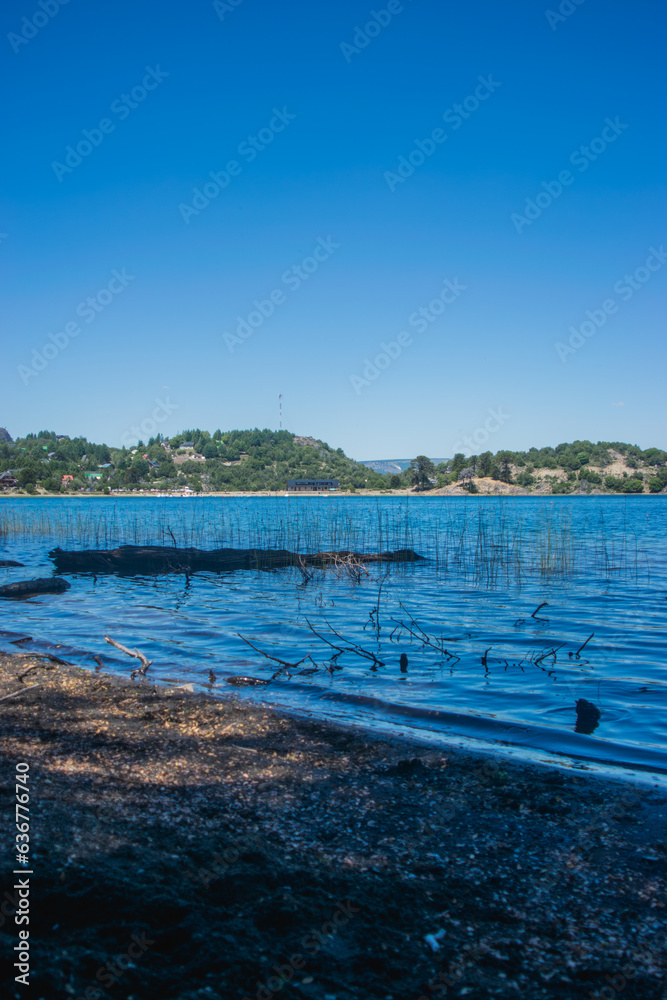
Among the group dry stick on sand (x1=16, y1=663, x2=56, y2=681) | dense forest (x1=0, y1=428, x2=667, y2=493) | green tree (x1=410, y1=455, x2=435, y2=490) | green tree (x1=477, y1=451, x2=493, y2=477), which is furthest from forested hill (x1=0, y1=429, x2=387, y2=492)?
dry stick on sand (x1=16, y1=663, x2=56, y2=681)

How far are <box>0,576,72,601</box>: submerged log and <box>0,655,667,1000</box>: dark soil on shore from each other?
1154cm

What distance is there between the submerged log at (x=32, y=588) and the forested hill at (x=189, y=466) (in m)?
115

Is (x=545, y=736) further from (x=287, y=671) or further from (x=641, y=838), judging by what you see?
(x=287, y=671)

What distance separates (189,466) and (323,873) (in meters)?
168

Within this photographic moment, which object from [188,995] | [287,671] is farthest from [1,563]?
[188,995]

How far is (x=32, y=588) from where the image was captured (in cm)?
1608

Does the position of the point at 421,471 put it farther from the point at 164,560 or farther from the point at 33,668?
the point at 33,668

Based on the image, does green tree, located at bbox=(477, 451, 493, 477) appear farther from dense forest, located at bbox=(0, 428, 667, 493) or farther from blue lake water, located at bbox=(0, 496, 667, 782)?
blue lake water, located at bbox=(0, 496, 667, 782)

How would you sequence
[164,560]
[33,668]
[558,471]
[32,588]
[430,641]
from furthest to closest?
[558,471] < [164,560] < [32,588] < [430,641] < [33,668]

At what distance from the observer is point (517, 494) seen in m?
150

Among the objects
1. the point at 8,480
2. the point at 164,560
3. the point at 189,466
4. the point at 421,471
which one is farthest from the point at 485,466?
the point at 164,560

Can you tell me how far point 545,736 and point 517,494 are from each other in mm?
150361

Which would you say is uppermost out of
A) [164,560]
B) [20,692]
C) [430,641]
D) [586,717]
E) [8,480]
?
[8,480]

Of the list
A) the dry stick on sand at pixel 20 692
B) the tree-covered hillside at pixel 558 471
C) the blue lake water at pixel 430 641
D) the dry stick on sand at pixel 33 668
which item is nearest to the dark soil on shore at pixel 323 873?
the dry stick on sand at pixel 20 692
